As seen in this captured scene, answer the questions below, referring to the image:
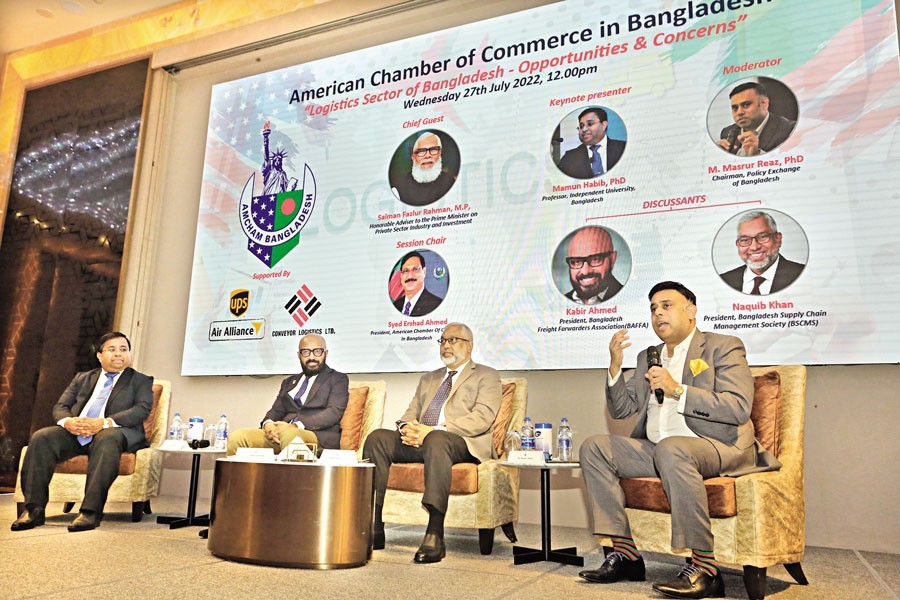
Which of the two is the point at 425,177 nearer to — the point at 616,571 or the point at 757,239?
the point at 757,239

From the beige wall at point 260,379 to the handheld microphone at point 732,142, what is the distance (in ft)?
4.10

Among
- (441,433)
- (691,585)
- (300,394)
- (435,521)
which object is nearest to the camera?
(691,585)

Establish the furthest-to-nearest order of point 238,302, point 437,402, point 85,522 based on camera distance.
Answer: point 238,302 < point 437,402 < point 85,522

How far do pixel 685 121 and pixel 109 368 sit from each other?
11.8 ft

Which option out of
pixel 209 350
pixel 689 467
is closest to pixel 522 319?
pixel 689 467

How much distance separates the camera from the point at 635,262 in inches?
156

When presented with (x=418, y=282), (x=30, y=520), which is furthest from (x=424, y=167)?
(x=30, y=520)

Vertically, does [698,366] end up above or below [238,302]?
below

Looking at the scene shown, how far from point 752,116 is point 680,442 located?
225 centimetres

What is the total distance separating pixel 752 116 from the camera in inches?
151

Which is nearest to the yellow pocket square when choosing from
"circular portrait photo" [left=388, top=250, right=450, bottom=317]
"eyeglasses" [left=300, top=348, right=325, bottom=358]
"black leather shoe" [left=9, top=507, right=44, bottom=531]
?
"circular portrait photo" [left=388, top=250, right=450, bottom=317]

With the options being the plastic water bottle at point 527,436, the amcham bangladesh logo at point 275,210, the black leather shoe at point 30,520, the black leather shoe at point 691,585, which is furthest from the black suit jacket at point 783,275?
the black leather shoe at point 30,520

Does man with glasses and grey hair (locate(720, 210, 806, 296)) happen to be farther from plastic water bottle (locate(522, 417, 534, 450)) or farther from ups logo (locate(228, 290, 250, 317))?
ups logo (locate(228, 290, 250, 317))

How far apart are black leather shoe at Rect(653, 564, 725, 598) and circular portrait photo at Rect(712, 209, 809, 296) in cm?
188
